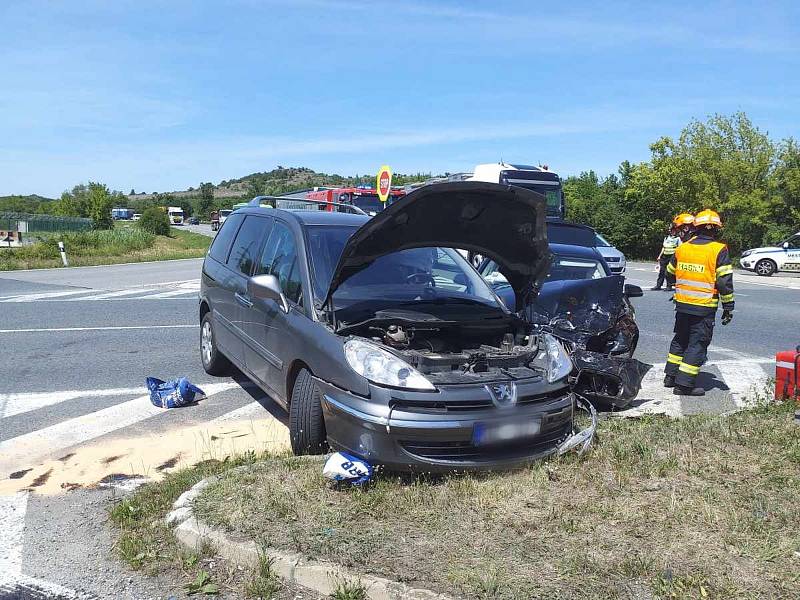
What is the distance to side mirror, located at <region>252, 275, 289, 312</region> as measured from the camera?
533 centimetres

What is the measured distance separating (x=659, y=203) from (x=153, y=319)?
127 ft

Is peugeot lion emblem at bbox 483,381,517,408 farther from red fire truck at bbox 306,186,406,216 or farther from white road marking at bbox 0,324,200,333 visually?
red fire truck at bbox 306,186,406,216

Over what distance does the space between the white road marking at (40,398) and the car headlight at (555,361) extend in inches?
167

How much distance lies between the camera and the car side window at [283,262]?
554 cm

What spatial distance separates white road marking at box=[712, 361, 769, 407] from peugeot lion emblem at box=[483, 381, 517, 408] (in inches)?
130

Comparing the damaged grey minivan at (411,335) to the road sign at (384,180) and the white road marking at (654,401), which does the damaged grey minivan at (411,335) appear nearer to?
the white road marking at (654,401)

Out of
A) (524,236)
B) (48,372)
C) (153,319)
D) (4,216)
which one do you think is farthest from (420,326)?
(4,216)

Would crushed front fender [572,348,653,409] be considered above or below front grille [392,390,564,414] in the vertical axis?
below

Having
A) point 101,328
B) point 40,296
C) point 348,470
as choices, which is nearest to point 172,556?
point 348,470

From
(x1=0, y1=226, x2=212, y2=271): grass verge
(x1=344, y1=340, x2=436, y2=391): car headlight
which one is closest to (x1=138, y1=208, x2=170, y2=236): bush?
(x1=0, y1=226, x2=212, y2=271): grass verge

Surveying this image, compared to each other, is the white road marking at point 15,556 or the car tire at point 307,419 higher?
the car tire at point 307,419

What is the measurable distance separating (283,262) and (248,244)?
1099 millimetres

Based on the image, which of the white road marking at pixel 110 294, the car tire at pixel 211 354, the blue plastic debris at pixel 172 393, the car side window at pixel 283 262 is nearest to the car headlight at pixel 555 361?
the car side window at pixel 283 262

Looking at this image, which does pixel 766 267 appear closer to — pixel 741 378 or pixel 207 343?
pixel 741 378
